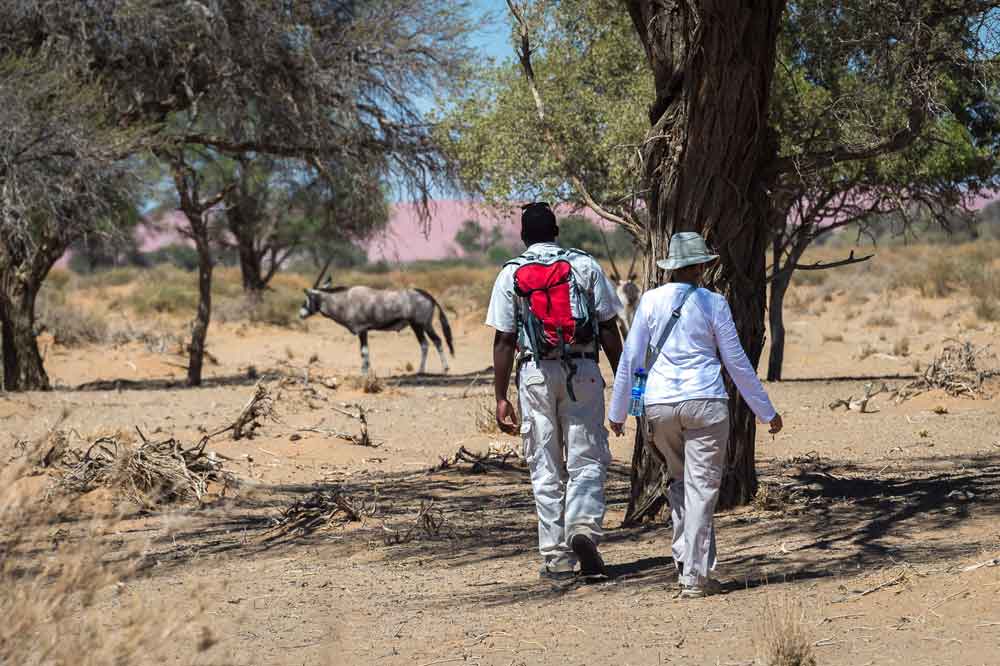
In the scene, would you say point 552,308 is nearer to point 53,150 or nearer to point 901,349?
point 53,150

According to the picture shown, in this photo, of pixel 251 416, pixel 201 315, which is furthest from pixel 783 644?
pixel 201 315

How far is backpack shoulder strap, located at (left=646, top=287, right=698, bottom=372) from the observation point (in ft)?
19.0

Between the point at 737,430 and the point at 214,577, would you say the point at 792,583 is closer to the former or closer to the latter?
the point at 737,430

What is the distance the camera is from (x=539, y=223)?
6.47 m

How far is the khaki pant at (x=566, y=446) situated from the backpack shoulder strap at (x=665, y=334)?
46 centimetres

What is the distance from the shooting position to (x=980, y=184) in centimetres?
1875

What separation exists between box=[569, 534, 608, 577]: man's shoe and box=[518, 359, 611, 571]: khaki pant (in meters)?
0.03

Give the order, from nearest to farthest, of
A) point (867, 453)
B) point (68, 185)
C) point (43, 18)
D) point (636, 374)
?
1. point (636, 374)
2. point (867, 453)
3. point (68, 185)
4. point (43, 18)

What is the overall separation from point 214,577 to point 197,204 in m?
11.8

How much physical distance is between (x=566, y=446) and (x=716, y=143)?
217cm

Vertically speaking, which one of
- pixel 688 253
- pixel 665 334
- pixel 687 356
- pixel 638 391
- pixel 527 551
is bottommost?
pixel 527 551

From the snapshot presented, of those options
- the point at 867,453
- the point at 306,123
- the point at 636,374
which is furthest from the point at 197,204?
the point at 636,374

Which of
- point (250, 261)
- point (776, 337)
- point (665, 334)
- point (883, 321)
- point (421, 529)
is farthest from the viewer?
point (250, 261)

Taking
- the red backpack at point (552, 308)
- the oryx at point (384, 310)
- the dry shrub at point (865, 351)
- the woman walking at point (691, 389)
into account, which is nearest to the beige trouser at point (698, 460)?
the woman walking at point (691, 389)
